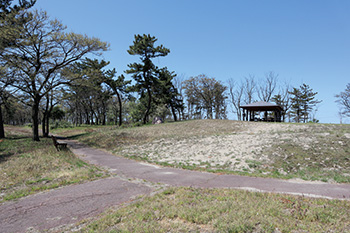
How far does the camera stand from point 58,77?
780 inches

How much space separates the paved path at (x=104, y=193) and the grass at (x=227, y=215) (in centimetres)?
70

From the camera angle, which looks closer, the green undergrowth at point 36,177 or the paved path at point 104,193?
the paved path at point 104,193

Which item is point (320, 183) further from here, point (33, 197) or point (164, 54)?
point (164, 54)

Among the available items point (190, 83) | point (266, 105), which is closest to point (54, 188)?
point (266, 105)

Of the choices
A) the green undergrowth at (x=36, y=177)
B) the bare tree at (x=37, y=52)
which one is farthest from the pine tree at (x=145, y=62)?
the green undergrowth at (x=36, y=177)

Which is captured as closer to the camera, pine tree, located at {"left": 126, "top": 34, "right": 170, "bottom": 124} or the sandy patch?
the sandy patch

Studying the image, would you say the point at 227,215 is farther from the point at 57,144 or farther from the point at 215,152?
the point at 57,144

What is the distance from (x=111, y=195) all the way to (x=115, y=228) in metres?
1.94

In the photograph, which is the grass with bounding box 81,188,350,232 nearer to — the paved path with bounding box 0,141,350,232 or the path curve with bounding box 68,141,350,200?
the paved path with bounding box 0,141,350,232

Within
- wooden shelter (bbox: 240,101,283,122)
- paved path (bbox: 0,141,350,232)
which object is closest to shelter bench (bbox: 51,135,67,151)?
paved path (bbox: 0,141,350,232)

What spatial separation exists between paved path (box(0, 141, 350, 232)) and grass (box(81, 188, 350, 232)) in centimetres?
70

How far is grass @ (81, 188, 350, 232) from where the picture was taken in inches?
130

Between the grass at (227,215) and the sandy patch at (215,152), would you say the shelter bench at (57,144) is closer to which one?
the sandy patch at (215,152)

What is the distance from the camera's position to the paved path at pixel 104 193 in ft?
12.8
